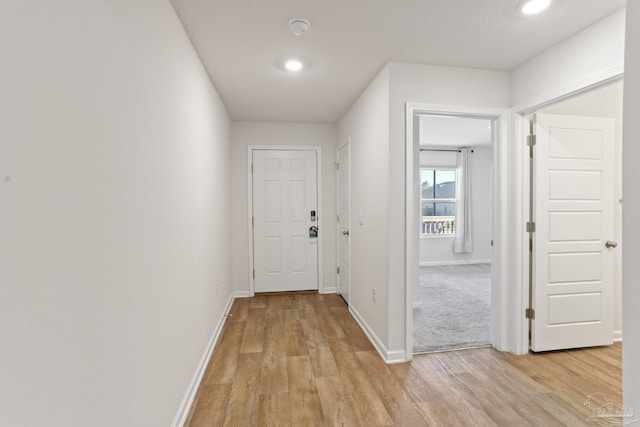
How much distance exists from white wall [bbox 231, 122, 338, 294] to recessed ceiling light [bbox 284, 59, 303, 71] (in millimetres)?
1763

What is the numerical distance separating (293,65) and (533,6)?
5.43ft

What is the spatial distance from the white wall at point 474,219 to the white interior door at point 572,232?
3.86 m

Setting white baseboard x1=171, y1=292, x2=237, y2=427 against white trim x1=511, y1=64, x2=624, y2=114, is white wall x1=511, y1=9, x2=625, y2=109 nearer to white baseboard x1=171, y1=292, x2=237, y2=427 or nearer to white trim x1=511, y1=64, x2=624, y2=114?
white trim x1=511, y1=64, x2=624, y2=114

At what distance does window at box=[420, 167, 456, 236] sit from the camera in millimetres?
6688

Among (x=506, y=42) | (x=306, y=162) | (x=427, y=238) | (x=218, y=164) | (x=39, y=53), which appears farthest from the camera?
(x=427, y=238)

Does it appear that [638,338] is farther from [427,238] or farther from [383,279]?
[427,238]

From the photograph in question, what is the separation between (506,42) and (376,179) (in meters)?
1.38

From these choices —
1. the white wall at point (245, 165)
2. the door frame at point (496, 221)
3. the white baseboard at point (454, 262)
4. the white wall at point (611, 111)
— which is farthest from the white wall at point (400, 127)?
the white baseboard at point (454, 262)

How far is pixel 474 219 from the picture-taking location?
665 cm

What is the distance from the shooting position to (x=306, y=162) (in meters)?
4.43

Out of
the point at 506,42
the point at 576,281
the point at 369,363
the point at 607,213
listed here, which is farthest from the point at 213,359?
the point at 607,213

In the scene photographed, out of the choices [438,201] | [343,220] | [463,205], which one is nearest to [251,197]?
[343,220]

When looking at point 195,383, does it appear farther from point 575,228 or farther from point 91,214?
point 575,228

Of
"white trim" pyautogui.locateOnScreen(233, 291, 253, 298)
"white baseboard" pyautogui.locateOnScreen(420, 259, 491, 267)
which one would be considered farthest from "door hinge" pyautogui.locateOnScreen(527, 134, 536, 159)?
"white baseboard" pyautogui.locateOnScreen(420, 259, 491, 267)
